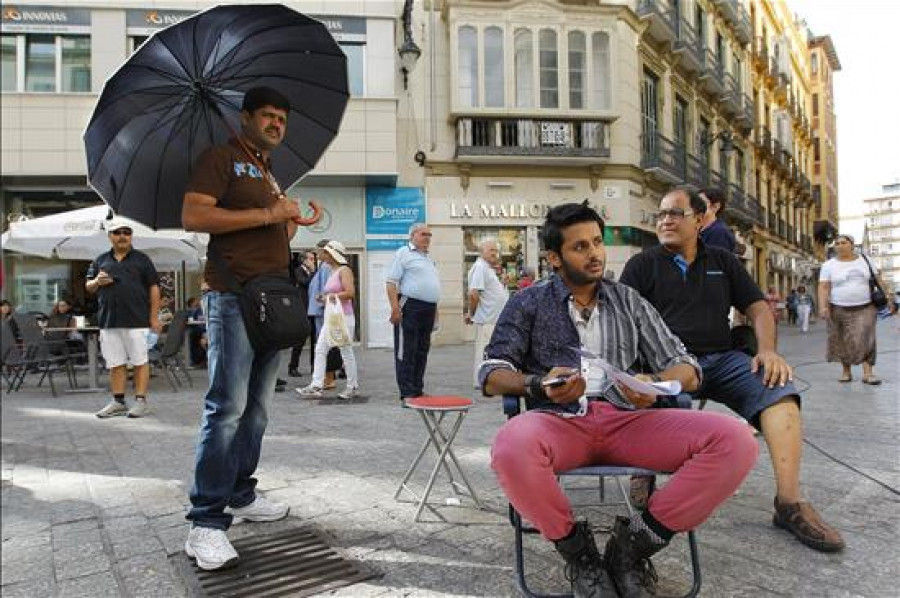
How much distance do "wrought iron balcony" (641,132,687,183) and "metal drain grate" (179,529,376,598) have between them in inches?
796

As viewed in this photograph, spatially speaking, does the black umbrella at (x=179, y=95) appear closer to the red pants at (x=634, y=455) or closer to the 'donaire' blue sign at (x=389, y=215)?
the red pants at (x=634, y=455)

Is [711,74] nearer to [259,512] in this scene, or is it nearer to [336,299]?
[336,299]

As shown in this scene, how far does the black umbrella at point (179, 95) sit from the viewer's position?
331 centimetres

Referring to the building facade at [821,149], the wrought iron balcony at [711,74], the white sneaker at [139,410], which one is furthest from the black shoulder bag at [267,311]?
the building facade at [821,149]

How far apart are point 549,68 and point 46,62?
43.6ft

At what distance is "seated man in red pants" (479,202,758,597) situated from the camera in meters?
2.51

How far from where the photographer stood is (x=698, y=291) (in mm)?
3828

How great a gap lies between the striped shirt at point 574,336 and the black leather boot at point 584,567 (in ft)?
1.88

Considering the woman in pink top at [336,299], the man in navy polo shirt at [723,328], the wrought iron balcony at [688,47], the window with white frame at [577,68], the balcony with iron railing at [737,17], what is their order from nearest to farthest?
the man in navy polo shirt at [723,328] → the woman in pink top at [336,299] → the window with white frame at [577,68] → the wrought iron balcony at [688,47] → the balcony with iron railing at [737,17]

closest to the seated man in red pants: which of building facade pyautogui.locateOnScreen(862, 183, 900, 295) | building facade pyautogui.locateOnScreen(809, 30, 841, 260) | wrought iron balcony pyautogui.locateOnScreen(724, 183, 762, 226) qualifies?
building facade pyautogui.locateOnScreen(862, 183, 900, 295)

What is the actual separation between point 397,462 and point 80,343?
7.27 metres

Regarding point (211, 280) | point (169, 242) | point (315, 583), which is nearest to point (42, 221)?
point (169, 242)

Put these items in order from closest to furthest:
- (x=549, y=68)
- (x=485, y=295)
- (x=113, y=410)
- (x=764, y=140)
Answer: (x=113, y=410) → (x=485, y=295) → (x=549, y=68) → (x=764, y=140)

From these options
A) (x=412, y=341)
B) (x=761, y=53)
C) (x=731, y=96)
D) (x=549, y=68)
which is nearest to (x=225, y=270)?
(x=412, y=341)
